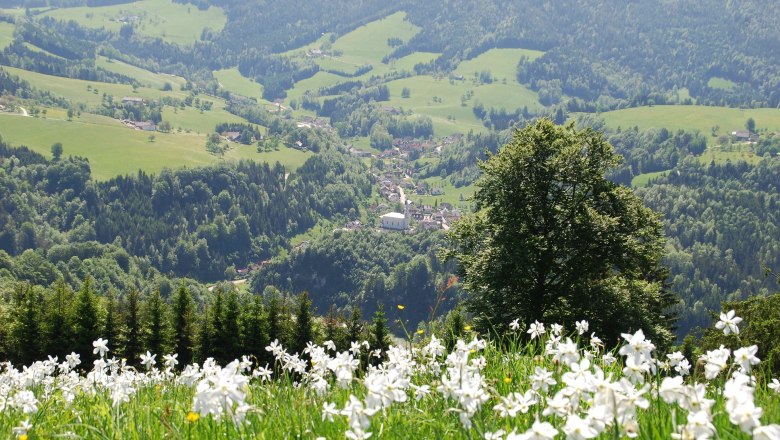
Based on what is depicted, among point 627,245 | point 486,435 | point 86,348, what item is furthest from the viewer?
point 86,348

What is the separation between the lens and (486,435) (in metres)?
4.61

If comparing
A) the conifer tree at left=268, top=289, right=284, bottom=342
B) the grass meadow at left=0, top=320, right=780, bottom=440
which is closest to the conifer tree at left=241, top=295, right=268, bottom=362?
the conifer tree at left=268, top=289, right=284, bottom=342

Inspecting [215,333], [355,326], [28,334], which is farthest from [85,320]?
[355,326]

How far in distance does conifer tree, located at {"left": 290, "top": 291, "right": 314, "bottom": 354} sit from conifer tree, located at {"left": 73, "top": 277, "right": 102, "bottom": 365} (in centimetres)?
1409

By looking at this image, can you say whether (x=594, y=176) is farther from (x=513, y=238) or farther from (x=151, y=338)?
(x=151, y=338)

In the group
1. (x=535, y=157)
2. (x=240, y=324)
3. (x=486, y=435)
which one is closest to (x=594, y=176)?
(x=535, y=157)

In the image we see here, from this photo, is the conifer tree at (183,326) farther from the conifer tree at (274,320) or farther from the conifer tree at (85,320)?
the conifer tree at (274,320)

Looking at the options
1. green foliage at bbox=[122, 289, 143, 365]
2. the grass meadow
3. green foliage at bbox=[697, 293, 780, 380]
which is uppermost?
the grass meadow

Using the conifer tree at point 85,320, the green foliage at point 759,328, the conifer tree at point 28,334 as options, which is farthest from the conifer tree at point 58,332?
the green foliage at point 759,328

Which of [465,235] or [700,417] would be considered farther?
[465,235]

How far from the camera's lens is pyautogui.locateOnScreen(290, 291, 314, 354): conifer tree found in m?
56.4

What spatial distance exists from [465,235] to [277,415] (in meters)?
31.9

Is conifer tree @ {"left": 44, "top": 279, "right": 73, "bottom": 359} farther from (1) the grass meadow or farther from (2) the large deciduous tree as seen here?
(1) the grass meadow

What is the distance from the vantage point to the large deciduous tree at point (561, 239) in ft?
109
